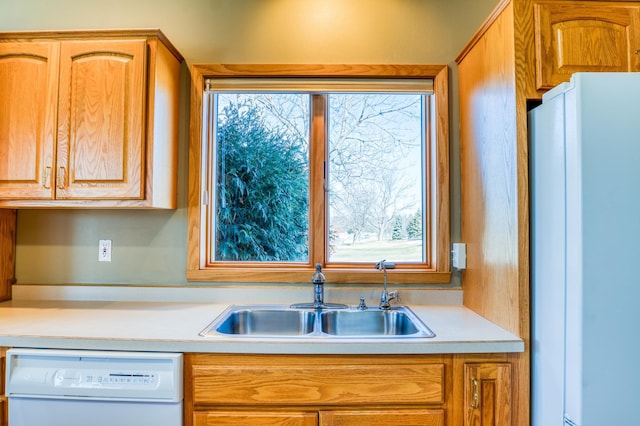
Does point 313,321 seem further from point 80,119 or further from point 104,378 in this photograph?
point 80,119

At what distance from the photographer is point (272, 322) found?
1.80 metres

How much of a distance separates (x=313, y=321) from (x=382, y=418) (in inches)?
22.7

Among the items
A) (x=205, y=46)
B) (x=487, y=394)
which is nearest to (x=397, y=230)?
(x=487, y=394)

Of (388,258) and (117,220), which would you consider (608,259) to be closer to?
(388,258)

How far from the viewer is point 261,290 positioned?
73.9 inches

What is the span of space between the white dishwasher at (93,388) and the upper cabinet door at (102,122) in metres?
0.66

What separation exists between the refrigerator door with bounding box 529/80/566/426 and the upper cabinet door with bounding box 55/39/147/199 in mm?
1547

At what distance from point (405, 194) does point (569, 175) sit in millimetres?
924

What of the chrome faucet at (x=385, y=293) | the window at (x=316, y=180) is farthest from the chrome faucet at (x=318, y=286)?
the chrome faucet at (x=385, y=293)

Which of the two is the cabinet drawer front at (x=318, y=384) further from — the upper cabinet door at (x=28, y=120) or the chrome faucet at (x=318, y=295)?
the upper cabinet door at (x=28, y=120)

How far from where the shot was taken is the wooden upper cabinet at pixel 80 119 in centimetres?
162

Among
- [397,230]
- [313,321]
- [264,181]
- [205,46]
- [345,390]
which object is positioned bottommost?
[345,390]

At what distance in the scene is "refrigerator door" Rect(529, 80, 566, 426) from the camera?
115cm

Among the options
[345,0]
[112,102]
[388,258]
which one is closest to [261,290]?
[388,258]
